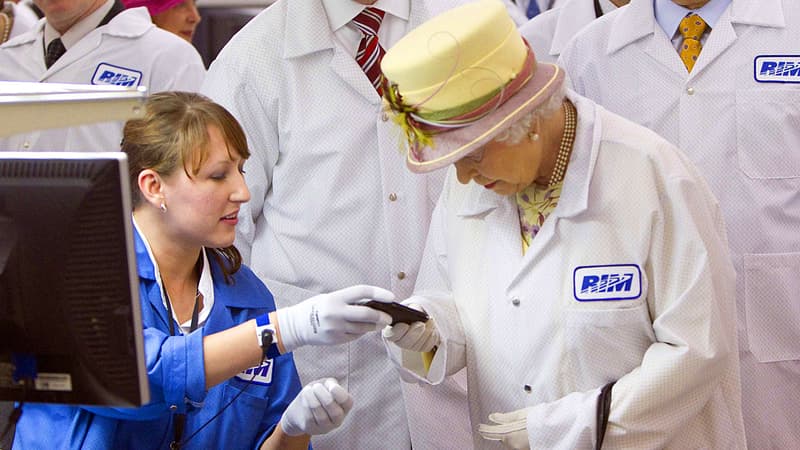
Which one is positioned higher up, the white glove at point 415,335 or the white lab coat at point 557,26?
the white glove at point 415,335

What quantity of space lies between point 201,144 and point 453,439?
0.94 m

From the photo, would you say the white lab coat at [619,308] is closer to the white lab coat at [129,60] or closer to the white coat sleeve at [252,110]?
the white coat sleeve at [252,110]

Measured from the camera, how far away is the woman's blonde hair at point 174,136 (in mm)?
2518

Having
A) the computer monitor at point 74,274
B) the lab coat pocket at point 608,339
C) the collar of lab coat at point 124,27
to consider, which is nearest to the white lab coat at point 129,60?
the collar of lab coat at point 124,27

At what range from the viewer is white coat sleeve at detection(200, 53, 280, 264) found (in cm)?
312

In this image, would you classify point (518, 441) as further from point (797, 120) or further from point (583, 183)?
point (797, 120)

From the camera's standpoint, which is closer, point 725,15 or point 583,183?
point 583,183

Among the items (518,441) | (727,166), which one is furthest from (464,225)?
(727,166)

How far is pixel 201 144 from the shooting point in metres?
2.53

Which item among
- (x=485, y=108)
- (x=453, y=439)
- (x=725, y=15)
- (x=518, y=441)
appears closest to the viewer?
(x=485, y=108)

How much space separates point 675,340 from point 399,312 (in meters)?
0.53

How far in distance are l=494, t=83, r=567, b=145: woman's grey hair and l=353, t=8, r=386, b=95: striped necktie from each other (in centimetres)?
89

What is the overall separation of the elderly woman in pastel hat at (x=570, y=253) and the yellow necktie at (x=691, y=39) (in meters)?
0.82

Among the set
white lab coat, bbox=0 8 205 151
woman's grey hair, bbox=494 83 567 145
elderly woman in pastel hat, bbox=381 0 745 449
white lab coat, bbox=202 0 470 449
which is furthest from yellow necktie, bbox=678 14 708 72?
white lab coat, bbox=0 8 205 151
